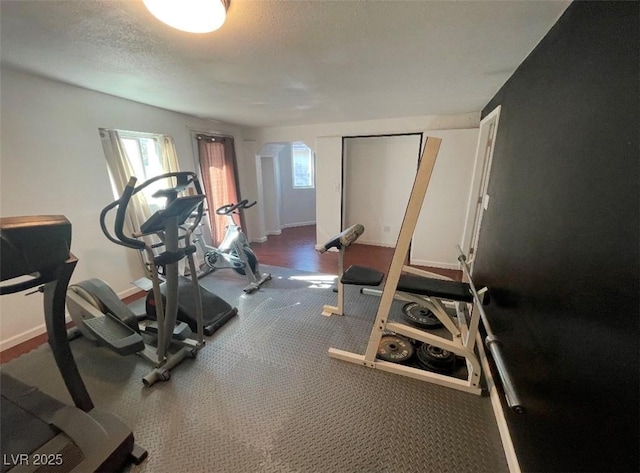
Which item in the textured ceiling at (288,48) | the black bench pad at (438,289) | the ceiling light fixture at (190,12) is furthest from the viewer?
the black bench pad at (438,289)

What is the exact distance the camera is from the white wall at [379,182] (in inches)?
172

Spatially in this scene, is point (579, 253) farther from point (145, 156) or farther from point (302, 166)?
point (302, 166)

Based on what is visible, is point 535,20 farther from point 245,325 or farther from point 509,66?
point 245,325

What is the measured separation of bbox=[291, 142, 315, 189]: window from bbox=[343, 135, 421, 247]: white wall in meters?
1.87

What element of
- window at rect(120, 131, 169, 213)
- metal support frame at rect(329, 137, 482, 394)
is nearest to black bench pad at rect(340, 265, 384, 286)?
metal support frame at rect(329, 137, 482, 394)

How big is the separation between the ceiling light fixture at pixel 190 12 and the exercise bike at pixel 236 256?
93.1 inches

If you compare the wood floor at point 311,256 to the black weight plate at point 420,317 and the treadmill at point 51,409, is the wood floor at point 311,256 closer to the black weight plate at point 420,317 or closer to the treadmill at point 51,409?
the black weight plate at point 420,317

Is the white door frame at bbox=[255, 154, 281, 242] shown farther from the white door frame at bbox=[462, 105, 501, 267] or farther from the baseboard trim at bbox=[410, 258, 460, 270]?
the white door frame at bbox=[462, 105, 501, 267]

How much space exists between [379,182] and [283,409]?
3.90m

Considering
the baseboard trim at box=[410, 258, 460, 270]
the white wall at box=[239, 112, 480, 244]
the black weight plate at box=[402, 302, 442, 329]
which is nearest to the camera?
the black weight plate at box=[402, 302, 442, 329]

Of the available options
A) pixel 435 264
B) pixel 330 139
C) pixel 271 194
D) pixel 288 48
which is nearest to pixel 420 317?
pixel 435 264

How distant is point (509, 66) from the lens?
175 centimetres

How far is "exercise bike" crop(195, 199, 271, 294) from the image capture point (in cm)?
312

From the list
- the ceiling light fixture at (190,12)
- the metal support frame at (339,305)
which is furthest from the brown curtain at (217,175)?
the ceiling light fixture at (190,12)
